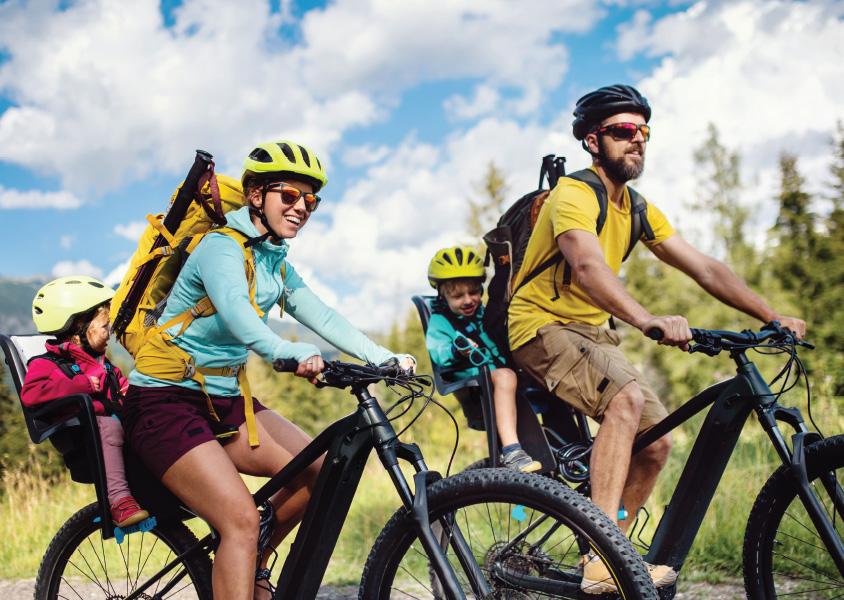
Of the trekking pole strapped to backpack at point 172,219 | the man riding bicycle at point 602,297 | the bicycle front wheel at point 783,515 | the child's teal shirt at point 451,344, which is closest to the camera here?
the bicycle front wheel at point 783,515

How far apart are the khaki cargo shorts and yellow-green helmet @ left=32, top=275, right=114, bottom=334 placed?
212 cm

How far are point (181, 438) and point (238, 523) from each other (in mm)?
384

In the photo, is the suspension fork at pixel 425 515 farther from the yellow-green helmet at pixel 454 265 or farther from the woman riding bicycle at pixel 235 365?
the yellow-green helmet at pixel 454 265

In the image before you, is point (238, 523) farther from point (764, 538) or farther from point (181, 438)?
point (764, 538)

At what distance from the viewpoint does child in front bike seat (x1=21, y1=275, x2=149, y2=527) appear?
319 cm

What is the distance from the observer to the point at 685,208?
37156 millimetres

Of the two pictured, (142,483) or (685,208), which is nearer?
(142,483)

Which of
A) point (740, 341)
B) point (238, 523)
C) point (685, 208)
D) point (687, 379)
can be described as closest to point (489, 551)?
point (238, 523)

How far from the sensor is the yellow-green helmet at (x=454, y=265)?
177 inches

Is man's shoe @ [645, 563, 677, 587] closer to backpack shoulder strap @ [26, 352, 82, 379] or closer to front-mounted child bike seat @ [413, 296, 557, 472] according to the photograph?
front-mounted child bike seat @ [413, 296, 557, 472]

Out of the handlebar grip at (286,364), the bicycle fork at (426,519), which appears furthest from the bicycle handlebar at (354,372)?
the bicycle fork at (426,519)

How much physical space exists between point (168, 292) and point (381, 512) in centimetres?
422

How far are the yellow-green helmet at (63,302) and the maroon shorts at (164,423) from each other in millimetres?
792

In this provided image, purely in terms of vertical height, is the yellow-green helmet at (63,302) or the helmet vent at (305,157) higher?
the helmet vent at (305,157)
